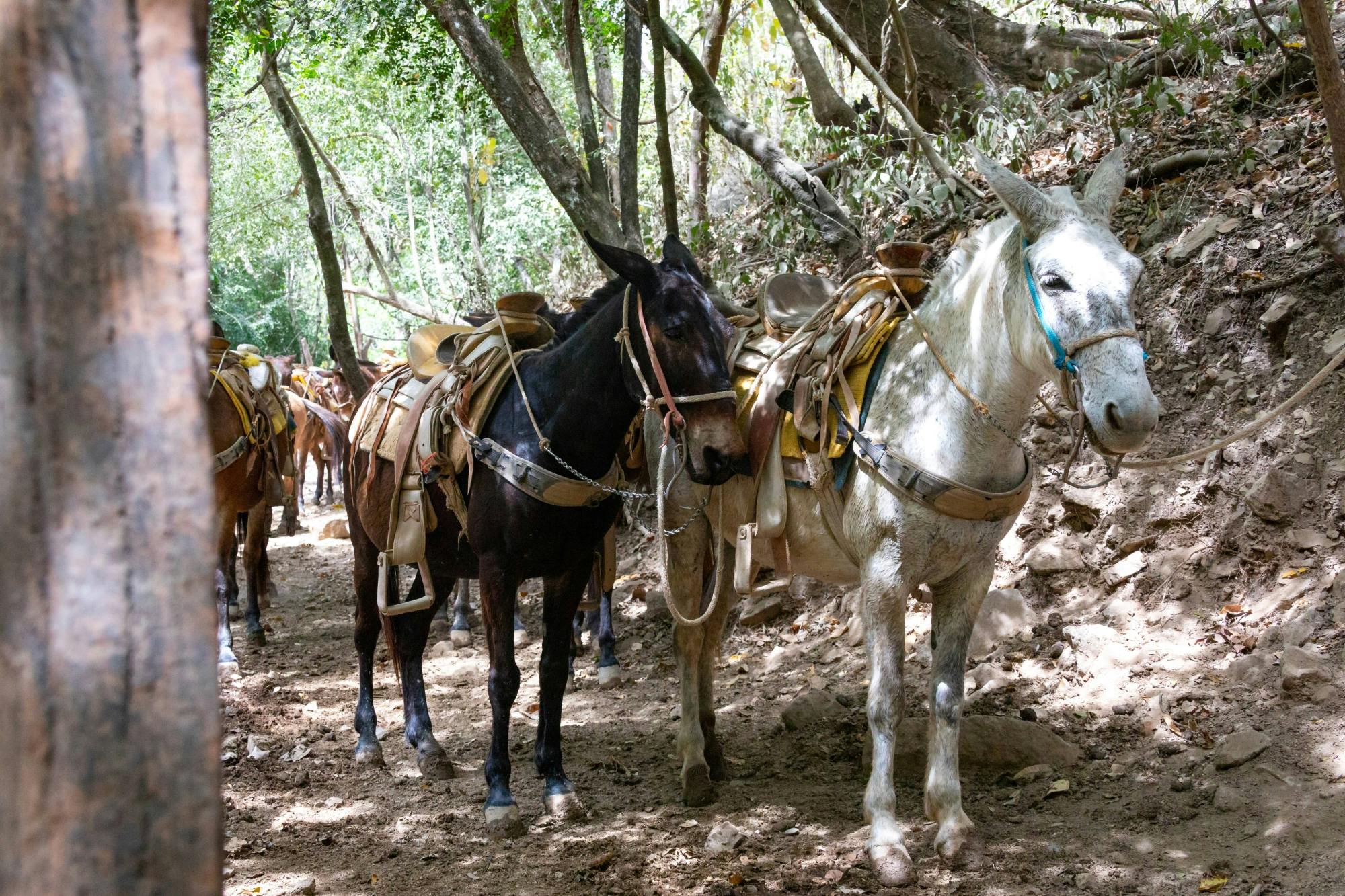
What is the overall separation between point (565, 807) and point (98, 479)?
3.86 meters

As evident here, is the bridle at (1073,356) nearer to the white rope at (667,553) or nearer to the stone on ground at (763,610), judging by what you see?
the white rope at (667,553)

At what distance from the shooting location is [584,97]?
27.3 feet

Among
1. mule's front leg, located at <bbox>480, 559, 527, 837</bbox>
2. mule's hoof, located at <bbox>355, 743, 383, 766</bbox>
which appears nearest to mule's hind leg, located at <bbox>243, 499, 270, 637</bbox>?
mule's hoof, located at <bbox>355, 743, 383, 766</bbox>

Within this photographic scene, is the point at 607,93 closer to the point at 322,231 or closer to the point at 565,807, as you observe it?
the point at 322,231

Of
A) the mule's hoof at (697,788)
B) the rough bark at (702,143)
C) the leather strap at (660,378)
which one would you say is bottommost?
the mule's hoof at (697,788)

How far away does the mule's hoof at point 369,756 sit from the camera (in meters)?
5.59

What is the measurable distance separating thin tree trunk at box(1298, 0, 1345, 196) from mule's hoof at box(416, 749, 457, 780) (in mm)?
4888

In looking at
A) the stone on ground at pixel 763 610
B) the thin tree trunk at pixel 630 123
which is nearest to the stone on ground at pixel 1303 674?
the stone on ground at pixel 763 610

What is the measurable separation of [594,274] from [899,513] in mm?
13035

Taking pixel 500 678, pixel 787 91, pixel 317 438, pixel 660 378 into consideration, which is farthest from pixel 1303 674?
pixel 317 438

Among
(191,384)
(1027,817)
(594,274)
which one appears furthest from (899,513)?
(594,274)

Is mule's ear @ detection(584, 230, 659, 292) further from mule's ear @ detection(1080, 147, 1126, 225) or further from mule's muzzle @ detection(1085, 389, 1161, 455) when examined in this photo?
mule's muzzle @ detection(1085, 389, 1161, 455)

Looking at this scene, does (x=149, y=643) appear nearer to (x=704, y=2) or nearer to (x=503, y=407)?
(x=503, y=407)

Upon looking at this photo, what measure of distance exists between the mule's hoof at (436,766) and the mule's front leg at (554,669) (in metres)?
0.77
